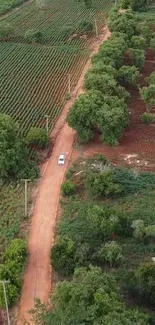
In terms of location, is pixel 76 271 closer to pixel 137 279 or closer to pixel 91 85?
pixel 137 279

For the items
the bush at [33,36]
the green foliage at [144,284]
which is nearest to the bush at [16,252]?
the green foliage at [144,284]

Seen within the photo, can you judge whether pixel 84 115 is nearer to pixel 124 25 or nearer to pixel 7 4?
pixel 124 25

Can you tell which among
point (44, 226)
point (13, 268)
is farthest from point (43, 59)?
point (13, 268)

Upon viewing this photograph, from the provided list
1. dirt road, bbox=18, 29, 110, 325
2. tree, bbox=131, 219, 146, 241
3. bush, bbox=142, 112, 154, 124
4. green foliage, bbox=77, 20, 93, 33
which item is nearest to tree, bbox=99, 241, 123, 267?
tree, bbox=131, 219, 146, 241

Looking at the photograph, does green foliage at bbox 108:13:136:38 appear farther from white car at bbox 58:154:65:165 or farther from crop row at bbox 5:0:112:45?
white car at bbox 58:154:65:165

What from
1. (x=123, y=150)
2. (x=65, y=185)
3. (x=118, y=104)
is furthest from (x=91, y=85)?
(x=65, y=185)

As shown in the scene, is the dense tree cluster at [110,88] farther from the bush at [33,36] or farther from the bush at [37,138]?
the bush at [33,36]

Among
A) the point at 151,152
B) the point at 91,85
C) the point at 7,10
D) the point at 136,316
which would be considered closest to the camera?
the point at 136,316
